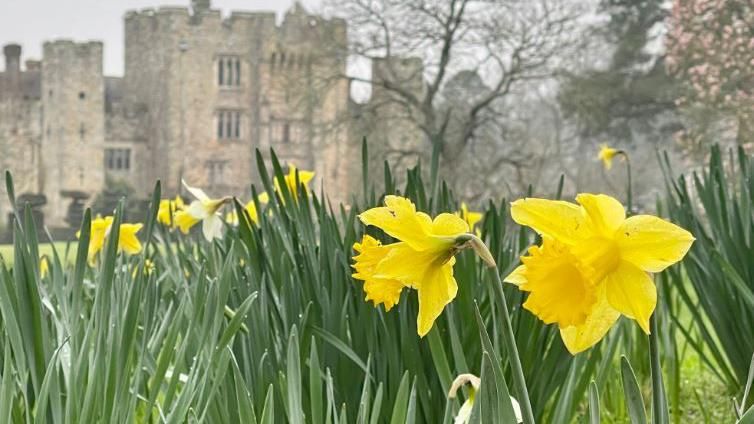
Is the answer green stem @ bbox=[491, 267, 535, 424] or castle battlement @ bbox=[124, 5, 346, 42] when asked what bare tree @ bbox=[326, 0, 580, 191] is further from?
green stem @ bbox=[491, 267, 535, 424]

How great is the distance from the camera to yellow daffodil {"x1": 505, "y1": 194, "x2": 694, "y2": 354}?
539 mm

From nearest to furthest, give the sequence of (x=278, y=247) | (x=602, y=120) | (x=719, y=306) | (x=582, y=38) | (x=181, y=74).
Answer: (x=278, y=247)
(x=719, y=306)
(x=582, y=38)
(x=602, y=120)
(x=181, y=74)

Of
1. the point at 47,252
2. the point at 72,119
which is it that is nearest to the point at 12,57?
the point at 72,119

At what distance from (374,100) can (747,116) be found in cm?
1276

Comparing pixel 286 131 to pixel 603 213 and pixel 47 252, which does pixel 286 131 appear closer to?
pixel 47 252

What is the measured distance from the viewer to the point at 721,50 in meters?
9.39

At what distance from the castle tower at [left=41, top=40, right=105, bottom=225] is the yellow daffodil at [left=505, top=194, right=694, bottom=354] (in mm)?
30336

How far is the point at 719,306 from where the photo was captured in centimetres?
162

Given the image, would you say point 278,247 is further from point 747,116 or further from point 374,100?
point 374,100

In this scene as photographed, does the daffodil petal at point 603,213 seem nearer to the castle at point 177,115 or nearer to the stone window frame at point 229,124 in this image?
the castle at point 177,115

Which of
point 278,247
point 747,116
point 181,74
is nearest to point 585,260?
point 278,247

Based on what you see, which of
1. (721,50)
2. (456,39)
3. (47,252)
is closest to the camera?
(47,252)

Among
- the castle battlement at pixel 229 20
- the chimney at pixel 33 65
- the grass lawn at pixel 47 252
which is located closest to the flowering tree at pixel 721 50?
the grass lawn at pixel 47 252

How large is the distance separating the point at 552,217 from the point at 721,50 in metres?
9.49
